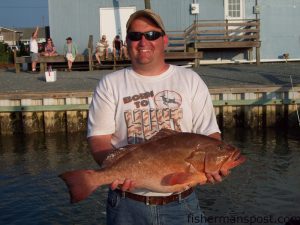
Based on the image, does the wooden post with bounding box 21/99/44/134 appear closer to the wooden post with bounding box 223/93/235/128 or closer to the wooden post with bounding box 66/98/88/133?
the wooden post with bounding box 66/98/88/133

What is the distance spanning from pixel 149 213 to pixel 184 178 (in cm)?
41

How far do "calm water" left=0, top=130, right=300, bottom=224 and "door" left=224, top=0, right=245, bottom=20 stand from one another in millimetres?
12437

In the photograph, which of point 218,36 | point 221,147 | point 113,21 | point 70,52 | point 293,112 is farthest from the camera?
point 113,21

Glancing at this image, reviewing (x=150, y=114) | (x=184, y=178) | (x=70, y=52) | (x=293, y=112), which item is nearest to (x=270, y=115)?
(x=293, y=112)

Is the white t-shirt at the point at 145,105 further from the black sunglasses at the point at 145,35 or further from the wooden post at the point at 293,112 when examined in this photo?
the wooden post at the point at 293,112

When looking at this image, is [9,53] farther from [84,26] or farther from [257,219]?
[257,219]

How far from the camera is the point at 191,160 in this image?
9.61 feet

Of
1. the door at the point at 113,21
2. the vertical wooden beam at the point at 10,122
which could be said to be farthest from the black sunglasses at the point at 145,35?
the door at the point at 113,21

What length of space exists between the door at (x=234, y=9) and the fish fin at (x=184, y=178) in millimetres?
22109

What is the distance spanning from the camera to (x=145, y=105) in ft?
10.4

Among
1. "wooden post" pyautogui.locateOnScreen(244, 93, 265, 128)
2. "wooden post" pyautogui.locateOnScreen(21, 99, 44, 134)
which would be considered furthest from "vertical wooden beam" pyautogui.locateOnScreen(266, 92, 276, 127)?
"wooden post" pyautogui.locateOnScreen(21, 99, 44, 134)

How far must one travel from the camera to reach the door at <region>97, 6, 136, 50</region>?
23891 mm

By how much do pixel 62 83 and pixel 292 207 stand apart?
412 inches

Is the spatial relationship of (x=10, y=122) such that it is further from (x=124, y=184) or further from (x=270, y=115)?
(x=124, y=184)
